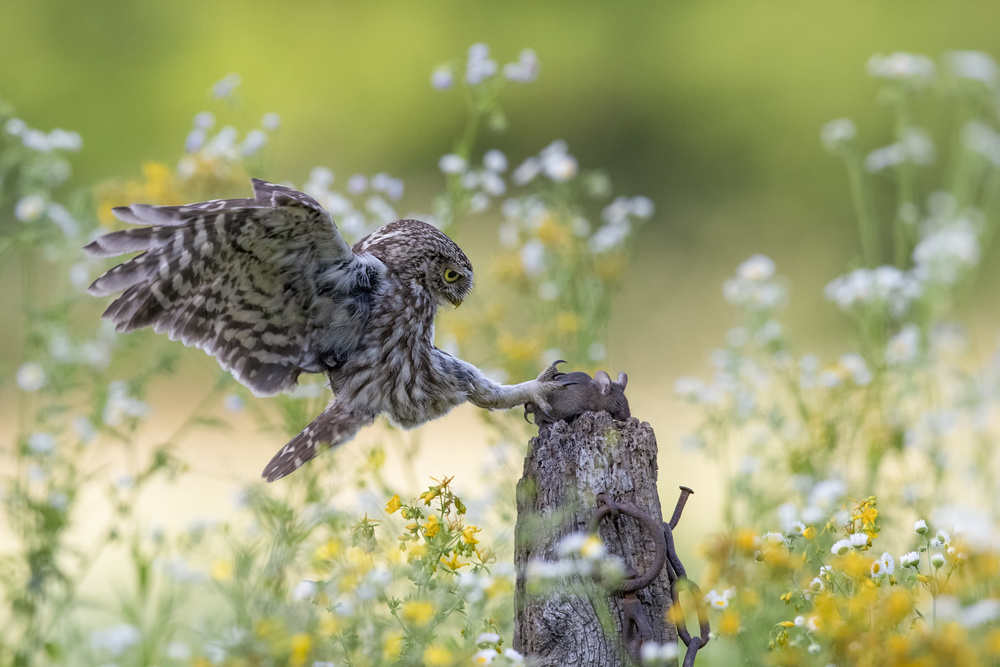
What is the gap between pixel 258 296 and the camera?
2904mm

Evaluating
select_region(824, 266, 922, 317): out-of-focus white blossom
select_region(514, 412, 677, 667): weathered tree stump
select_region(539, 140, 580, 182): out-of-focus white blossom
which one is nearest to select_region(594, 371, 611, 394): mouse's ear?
select_region(514, 412, 677, 667): weathered tree stump

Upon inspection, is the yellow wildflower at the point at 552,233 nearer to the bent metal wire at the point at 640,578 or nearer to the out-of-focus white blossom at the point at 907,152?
the out-of-focus white blossom at the point at 907,152

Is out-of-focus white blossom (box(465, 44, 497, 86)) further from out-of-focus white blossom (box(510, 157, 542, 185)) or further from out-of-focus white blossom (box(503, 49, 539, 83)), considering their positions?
out-of-focus white blossom (box(510, 157, 542, 185))

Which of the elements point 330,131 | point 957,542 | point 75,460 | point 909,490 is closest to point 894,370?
point 909,490

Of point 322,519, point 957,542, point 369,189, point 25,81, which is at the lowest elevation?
point 957,542

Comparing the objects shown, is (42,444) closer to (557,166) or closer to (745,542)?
(557,166)

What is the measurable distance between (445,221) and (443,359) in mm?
775

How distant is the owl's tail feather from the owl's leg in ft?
1.09

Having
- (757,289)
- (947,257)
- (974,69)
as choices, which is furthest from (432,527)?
(974,69)

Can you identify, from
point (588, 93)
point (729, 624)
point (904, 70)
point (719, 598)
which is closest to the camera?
point (729, 624)

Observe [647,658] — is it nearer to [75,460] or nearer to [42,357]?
[75,460]

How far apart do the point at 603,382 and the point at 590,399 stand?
7 cm

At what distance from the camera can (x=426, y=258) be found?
3121 mm

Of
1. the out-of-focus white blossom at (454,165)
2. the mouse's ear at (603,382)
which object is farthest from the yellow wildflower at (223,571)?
the out-of-focus white blossom at (454,165)
